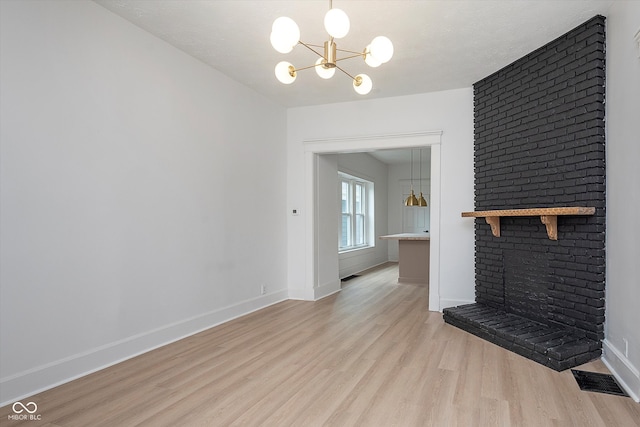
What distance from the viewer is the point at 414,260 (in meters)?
7.30

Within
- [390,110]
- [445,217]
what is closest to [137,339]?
[445,217]

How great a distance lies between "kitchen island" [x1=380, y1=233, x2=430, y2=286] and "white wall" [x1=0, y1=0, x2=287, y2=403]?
11.6ft

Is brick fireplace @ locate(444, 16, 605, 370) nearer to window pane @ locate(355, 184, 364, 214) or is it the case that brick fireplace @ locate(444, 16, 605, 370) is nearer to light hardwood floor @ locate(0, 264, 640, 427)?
light hardwood floor @ locate(0, 264, 640, 427)

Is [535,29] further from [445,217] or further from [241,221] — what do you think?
[241,221]

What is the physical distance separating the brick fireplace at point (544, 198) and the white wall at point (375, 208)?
3.69 metres

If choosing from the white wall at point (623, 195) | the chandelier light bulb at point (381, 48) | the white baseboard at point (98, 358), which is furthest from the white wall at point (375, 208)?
the chandelier light bulb at point (381, 48)

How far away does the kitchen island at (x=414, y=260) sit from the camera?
282 inches

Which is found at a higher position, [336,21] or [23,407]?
[336,21]

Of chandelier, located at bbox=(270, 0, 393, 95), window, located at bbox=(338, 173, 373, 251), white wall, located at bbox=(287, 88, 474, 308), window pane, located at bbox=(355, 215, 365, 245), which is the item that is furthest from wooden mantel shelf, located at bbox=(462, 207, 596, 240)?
window pane, located at bbox=(355, 215, 365, 245)

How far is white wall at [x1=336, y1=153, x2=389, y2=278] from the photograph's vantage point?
27.0 feet

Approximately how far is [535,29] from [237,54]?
8.89 ft

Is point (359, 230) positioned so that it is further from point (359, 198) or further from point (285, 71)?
point (285, 71)

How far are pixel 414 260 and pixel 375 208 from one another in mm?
3183

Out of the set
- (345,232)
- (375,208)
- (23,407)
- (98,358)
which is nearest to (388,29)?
(98,358)
